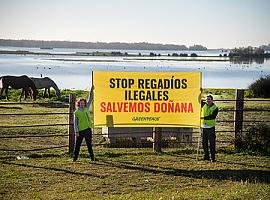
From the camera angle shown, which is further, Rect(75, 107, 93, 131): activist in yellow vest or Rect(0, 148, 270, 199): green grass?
Rect(75, 107, 93, 131): activist in yellow vest

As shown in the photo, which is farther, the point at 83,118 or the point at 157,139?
the point at 157,139

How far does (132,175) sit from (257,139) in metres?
4.50

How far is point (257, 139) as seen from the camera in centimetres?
1209

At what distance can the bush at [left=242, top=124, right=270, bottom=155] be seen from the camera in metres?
11.9

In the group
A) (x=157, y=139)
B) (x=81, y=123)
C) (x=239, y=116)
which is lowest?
(x=157, y=139)

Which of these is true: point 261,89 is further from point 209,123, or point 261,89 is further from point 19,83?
point 209,123

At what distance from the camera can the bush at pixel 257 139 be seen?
39.2ft

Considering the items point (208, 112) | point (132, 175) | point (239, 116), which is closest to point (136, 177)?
point (132, 175)

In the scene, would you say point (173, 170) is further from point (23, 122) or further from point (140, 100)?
point (23, 122)

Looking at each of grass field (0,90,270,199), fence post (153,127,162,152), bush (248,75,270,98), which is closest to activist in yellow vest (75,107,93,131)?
grass field (0,90,270,199)

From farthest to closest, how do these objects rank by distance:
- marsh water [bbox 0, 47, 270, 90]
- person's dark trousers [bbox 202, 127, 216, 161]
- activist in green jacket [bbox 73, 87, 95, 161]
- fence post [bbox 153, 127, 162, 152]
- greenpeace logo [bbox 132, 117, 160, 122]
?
1. marsh water [bbox 0, 47, 270, 90]
2. fence post [bbox 153, 127, 162, 152]
3. greenpeace logo [bbox 132, 117, 160, 122]
4. person's dark trousers [bbox 202, 127, 216, 161]
5. activist in green jacket [bbox 73, 87, 95, 161]

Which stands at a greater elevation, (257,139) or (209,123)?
(209,123)

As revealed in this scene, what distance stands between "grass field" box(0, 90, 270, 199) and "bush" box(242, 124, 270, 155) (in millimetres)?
638

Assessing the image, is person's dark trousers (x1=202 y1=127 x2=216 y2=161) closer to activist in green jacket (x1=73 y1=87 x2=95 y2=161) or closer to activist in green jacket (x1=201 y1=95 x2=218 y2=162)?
activist in green jacket (x1=201 y1=95 x2=218 y2=162)
